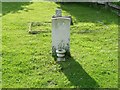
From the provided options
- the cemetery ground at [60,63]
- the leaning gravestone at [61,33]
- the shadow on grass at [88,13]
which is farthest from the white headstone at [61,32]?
the shadow on grass at [88,13]

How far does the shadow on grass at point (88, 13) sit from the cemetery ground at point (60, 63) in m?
0.04

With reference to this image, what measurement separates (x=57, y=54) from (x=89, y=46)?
1.53 meters

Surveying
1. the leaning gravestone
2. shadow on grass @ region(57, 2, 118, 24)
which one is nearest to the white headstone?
the leaning gravestone

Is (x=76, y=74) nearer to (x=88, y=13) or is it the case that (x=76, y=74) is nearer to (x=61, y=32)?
(x=61, y=32)

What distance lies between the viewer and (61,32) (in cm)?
710

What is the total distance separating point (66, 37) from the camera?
7145mm

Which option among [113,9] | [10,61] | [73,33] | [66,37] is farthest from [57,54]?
[113,9]

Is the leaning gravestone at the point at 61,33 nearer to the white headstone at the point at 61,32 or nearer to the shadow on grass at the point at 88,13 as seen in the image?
the white headstone at the point at 61,32

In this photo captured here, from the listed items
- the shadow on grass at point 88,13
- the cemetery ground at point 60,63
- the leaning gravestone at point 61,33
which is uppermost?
the leaning gravestone at point 61,33

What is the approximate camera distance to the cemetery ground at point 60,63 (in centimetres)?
592

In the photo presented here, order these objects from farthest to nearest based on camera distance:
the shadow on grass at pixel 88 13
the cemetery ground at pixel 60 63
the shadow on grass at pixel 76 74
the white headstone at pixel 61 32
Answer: the shadow on grass at pixel 88 13 → the white headstone at pixel 61 32 → the cemetery ground at pixel 60 63 → the shadow on grass at pixel 76 74

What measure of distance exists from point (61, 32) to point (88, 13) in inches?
273

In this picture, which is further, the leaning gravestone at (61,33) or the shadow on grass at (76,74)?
the leaning gravestone at (61,33)

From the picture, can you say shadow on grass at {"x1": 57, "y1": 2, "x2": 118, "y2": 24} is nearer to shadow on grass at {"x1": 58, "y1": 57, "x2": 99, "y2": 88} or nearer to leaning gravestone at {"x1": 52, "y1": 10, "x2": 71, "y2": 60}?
leaning gravestone at {"x1": 52, "y1": 10, "x2": 71, "y2": 60}
